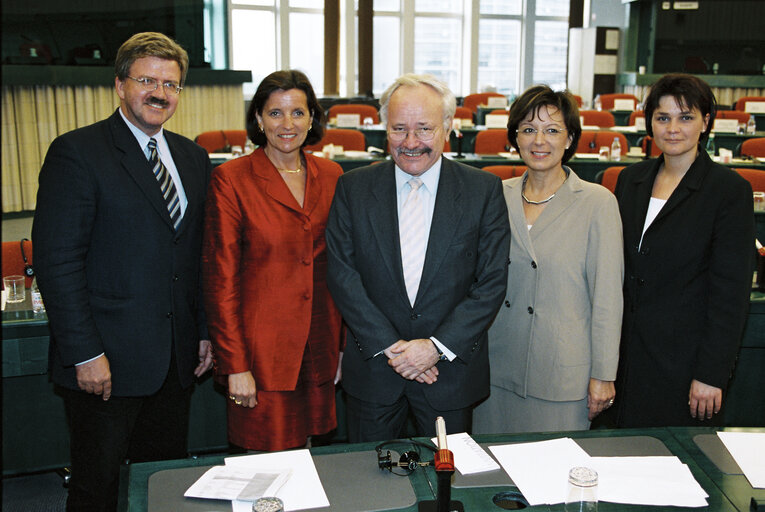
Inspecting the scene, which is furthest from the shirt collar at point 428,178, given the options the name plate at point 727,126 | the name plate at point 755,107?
the name plate at point 755,107

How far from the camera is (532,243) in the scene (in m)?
2.23

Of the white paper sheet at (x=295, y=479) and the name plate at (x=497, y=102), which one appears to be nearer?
the white paper sheet at (x=295, y=479)

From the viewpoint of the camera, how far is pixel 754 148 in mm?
6629

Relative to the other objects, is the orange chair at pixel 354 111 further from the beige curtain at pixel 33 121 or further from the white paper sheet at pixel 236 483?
the white paper sheet at pixel 236 483

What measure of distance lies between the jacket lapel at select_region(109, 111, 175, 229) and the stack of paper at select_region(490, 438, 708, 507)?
123cm

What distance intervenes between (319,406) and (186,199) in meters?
0.84

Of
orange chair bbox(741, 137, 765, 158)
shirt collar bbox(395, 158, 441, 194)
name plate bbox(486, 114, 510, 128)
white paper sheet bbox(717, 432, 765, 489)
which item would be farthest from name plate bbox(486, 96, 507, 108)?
white paper sheet bbox(717, 432, 765, 489)

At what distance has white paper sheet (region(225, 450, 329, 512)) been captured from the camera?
1.49 m

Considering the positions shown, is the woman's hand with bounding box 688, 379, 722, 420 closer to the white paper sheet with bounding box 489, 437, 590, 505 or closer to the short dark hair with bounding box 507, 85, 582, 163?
the white paper sheet with bounding box 489, 437, 590, 505

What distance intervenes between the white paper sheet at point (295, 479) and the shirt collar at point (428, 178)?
89 centimetres

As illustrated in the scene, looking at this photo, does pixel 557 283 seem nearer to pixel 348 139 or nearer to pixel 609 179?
pixel 609 179

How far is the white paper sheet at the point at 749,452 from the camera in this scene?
163 centimetres

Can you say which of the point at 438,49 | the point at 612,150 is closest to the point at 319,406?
the point at 612,150

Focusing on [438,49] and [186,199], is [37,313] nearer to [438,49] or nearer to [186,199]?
[186,199]
